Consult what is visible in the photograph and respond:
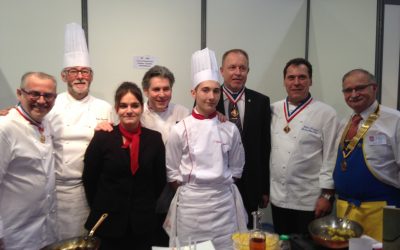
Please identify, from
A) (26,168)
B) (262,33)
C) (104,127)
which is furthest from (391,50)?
(26,168)

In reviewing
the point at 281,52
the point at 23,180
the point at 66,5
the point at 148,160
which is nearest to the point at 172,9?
the point at 66,5

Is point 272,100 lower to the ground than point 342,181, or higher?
higher

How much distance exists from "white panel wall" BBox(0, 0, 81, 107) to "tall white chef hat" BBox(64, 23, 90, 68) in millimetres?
434

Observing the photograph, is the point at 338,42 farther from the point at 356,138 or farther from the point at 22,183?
the point at 22,183

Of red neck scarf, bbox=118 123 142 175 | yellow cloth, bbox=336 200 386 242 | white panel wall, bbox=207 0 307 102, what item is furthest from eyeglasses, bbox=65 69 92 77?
yellow cloth, bbox=336 200 386 242

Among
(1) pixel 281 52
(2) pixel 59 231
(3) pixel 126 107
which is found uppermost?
(1) pixel 281 52

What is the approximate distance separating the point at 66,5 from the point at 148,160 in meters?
1.45

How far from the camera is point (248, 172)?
2.09 metres

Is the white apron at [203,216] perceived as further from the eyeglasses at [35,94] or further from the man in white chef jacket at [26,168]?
the eyeglasses at [35,94]

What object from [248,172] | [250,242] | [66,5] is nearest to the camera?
[250,242]

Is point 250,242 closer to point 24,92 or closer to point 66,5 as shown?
point 24,92

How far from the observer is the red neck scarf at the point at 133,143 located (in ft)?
5.51

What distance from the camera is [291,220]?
2.14 metres

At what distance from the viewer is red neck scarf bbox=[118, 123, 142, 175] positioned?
1679 mm
